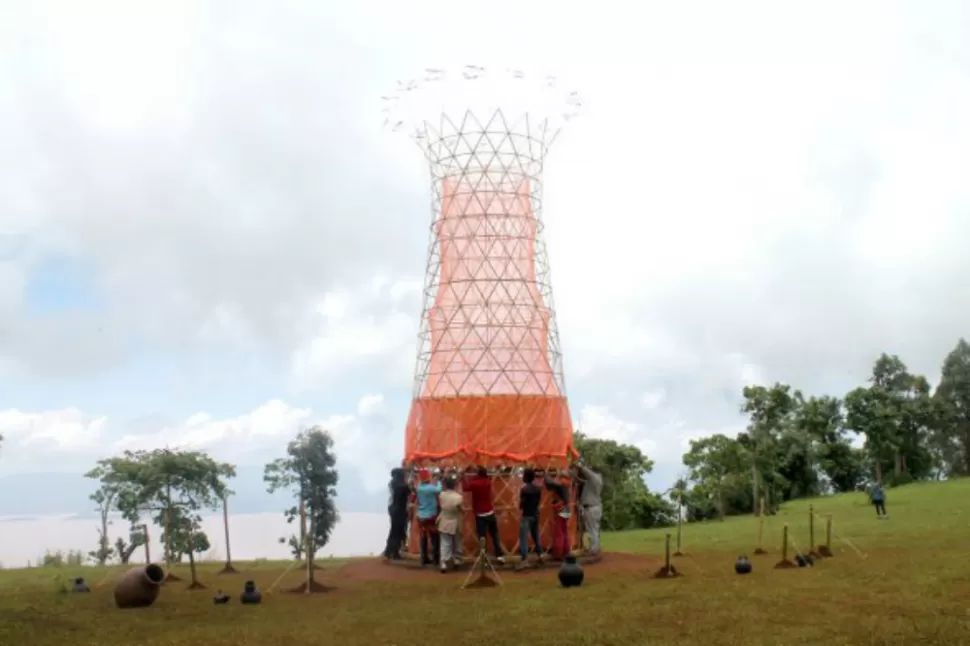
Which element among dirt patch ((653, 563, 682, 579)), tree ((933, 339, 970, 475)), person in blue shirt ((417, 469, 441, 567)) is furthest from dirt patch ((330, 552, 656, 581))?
tree ((933, 339, 970, 475))

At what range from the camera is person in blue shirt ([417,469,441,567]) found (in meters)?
16.1

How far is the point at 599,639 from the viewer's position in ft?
29.1

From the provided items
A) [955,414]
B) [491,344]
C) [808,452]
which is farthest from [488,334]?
[955,414]

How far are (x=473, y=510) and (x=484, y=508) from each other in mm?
772

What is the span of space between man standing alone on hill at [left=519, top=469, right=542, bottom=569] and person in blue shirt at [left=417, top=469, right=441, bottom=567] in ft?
5.45

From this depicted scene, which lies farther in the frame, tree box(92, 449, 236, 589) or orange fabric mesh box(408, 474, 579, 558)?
tree box(92, 449, 236, 589)

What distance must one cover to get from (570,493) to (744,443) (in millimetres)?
19768

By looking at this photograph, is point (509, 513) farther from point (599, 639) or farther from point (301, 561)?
point (599, 639)

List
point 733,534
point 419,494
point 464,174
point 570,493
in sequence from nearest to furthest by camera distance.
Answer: point 419,494, point 570,493, point 464,174, point 733,534

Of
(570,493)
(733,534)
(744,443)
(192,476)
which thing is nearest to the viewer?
(570,493)

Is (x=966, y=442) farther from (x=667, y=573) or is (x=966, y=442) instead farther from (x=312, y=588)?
(x=312, y=588)

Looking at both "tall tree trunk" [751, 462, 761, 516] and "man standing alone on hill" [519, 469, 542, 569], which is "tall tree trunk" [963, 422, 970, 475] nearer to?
"tall tree trunk" [751, 462, 761, 516]

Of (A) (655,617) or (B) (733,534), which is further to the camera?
(B) (733,534)

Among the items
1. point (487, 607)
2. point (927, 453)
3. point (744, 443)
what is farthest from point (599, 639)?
point (927, 453)
